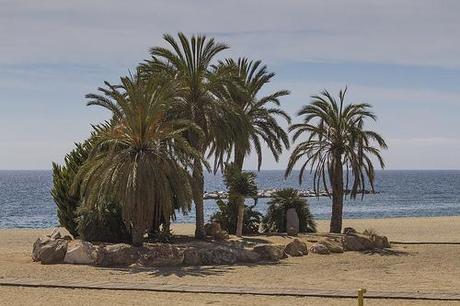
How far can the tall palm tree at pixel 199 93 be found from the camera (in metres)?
26.7

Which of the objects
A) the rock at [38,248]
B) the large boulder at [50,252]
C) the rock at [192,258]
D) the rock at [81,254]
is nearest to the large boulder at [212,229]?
the rock at [192,258]

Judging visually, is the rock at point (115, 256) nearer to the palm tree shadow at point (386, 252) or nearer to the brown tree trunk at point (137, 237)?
the brown tree trunk at point (137, 237)

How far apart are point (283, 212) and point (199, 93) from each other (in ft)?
27.9

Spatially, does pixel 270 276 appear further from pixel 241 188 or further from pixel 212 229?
pixel 241 188

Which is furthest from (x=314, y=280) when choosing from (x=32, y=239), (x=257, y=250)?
(x=32, y=239)

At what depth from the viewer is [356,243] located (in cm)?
2669

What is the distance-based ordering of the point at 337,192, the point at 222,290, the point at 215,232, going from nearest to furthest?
the point at 222,290
the point at 215,232
the point at 337,192

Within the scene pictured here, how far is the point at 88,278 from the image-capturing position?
63.6ft

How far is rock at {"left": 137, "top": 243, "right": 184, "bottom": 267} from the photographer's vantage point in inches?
875

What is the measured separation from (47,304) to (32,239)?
20.7 metres

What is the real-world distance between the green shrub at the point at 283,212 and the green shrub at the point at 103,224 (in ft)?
30.8

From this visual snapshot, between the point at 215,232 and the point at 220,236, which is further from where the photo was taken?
the point at 215,232

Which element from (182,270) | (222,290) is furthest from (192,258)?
(222,290)

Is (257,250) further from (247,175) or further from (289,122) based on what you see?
(289,122)
